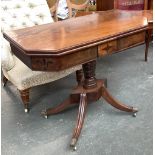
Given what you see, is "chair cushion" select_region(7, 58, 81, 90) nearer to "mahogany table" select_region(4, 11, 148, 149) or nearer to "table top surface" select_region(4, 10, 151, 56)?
"mahogany table" select_region(4, 11, 148, 149)

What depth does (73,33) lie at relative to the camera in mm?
1487

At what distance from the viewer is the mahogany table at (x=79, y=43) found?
129 cm

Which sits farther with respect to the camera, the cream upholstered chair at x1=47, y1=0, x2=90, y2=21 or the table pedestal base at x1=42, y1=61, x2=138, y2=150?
the cream upholstered chair at x1=47, y1=0, x2=90, y2=21

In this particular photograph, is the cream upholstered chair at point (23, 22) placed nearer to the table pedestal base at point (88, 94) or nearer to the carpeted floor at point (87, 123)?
the carpeted floor at point (87, 123)

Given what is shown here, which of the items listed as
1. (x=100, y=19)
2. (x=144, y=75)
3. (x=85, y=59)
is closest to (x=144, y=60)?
(x=144, y=75)

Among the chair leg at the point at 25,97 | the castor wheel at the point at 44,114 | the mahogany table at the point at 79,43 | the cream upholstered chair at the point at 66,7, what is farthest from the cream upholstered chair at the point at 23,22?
the cream upholstered chair at the point at 66,7

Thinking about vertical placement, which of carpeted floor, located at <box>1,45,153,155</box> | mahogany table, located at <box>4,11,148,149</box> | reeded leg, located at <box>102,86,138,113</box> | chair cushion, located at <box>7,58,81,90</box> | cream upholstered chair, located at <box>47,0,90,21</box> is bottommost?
carpeted floor, located at <box>1,45,153,155</box>

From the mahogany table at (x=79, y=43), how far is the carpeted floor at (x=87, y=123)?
9 cm

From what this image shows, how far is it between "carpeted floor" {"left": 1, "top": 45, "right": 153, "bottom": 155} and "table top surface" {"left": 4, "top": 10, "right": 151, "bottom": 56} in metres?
0.69

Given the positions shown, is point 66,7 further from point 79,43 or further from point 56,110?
point 79,43

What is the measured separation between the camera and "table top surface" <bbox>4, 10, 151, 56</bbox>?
4.22ft

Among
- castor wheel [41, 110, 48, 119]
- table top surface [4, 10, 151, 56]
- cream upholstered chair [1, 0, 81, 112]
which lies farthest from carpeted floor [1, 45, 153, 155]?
table top surface [4, 10, 151, 56]

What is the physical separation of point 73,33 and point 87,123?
0.71 metres

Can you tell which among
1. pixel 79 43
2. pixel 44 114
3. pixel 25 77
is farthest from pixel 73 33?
pixel 44 114
